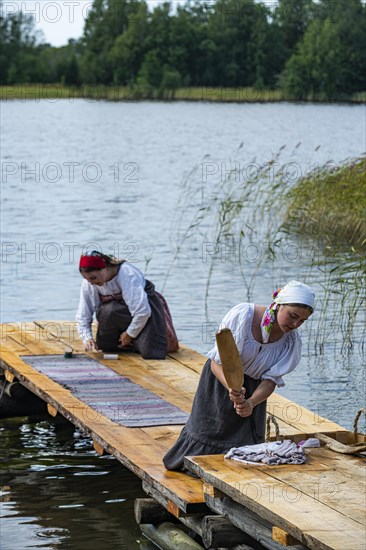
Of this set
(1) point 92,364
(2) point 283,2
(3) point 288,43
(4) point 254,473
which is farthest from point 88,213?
(3) point 288,43

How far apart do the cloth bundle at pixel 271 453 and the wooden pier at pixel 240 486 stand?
55mm

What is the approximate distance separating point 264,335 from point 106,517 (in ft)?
6.60

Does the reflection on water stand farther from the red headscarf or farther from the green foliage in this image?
the green foliage

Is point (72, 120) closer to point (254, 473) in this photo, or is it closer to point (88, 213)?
point (88, 213)

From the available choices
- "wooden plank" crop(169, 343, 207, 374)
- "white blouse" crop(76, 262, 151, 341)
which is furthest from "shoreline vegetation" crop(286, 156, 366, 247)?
"white blouse" crop(76, 262, 151, 341)

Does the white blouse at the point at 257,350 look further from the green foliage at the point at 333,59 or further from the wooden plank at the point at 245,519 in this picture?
the green foliage at the point at 333,59

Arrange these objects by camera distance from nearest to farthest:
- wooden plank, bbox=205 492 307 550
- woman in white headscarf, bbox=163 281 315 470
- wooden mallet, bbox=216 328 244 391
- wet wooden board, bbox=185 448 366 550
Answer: wet wooden board, bbox=185 448 366 550
wooden plank, bbox=205 492 307 550
wooden mallet, bbox=216 328 244 391
woman in white headscarf, bbox=163 281 315 470

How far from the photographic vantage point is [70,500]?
7.80m

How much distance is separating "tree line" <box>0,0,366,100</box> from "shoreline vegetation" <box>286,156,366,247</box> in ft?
174

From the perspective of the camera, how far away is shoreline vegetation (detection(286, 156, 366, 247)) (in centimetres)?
1564

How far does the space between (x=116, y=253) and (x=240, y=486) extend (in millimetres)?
13552

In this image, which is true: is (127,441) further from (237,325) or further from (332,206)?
(332,206)

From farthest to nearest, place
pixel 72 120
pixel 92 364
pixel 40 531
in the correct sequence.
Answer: pixel 72 120 < pixel 92 364 < pixel 40 531

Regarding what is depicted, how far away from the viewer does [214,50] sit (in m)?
82.1
